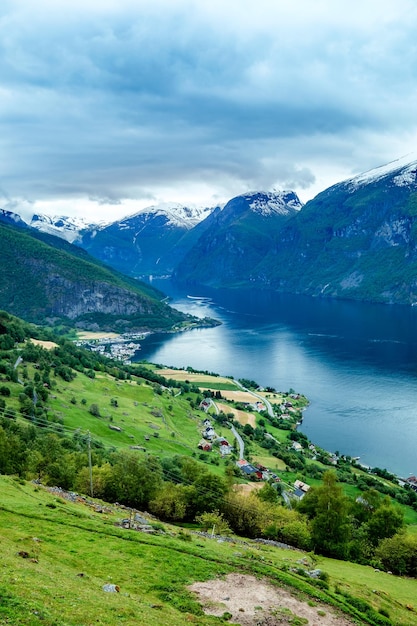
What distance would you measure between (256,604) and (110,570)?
8172 millimetres

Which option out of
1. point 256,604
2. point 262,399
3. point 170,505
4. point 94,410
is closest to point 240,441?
point 94,410

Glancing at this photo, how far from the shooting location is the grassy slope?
69.5 ft

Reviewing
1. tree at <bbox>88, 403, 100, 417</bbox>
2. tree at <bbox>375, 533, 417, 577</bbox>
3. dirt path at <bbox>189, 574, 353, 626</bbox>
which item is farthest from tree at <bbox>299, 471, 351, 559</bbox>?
tree at <bbox>88, 403, 100, 417</bbox>

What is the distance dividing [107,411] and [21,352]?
29.1m

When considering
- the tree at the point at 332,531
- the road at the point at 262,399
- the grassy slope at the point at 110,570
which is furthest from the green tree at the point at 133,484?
the road at the point at 262,399

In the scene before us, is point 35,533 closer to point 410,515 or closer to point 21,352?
point 410,515

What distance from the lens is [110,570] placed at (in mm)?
28766

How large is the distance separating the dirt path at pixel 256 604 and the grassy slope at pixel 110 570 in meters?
0.88

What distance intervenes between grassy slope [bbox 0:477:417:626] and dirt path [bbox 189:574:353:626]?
0.88m

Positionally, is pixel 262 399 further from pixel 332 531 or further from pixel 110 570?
pixel 110 570

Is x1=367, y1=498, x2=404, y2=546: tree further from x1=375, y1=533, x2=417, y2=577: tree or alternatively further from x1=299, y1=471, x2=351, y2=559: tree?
x1=299, y1=471, x2=351, y2=559: tree

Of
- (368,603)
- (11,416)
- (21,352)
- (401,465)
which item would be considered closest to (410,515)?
(401,465)

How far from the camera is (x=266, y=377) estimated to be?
200m

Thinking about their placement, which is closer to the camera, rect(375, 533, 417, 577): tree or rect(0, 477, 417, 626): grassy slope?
rect(0, 477, 417, 626): grassy slope
